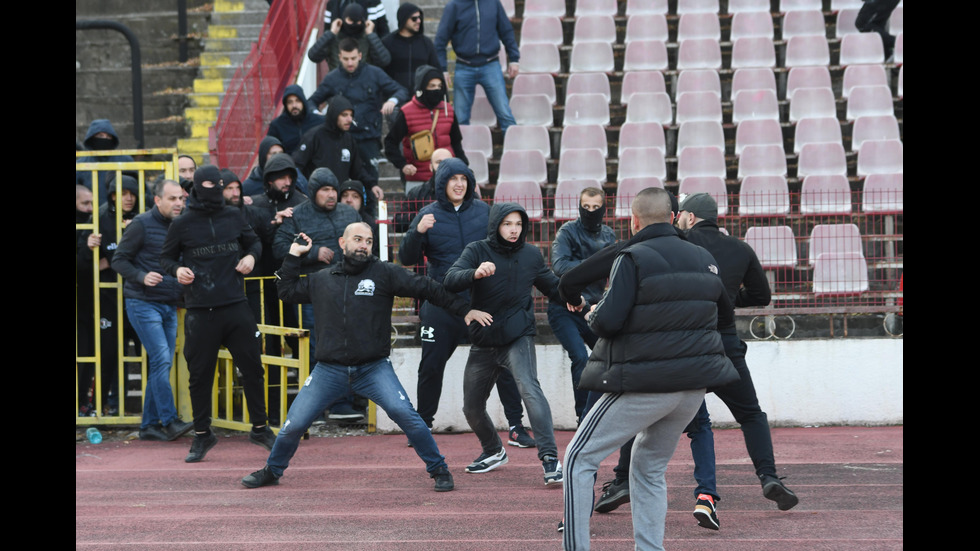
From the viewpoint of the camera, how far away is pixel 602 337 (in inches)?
202

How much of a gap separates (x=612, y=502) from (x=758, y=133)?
7245 mm

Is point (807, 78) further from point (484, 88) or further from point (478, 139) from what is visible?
point (478, 139)

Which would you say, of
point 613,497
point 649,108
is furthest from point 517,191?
point 613,497

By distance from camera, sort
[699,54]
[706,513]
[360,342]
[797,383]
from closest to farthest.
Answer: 1. [706,513]
2. [360,342]
3. [797,383]
4. [699,54]

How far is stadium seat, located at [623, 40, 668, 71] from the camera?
46.1 feet

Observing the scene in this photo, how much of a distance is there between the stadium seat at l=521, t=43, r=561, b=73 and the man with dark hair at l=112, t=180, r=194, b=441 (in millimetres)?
6282

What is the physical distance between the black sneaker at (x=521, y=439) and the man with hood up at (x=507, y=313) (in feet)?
4.17

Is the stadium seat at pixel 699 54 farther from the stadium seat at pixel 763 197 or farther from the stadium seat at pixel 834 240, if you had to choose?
the stadium seat at pixel 834 240

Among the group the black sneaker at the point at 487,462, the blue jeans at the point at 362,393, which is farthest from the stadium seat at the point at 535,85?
the blue jeans at the point at 362,393

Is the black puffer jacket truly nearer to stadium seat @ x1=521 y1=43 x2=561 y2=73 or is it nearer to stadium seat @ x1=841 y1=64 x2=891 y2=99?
stadium seat @ x1=841 y1=64 x2=891 y2=99

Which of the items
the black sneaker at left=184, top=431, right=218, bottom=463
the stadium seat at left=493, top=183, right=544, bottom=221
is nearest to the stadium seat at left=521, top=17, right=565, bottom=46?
the stadium seat at left=493, top=183, right=544, bottom=221

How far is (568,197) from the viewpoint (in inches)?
413
